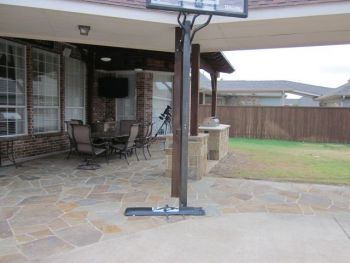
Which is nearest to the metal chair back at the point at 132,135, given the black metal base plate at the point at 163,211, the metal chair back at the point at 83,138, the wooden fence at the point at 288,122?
the metal chair back at the point at 83,138

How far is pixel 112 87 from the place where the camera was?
11.4 metres

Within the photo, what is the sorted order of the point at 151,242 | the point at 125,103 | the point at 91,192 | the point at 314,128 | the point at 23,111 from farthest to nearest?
the point at 314,128 < the point at 125,103 < the point at 23,111 < the point at 91,192 < the point at 151,242

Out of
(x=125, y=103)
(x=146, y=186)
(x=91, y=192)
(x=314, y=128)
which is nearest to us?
(x=91, y=192)

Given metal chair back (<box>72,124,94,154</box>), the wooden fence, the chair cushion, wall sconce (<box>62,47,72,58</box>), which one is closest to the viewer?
metal chair back (<box>72,124,94,154</box>)

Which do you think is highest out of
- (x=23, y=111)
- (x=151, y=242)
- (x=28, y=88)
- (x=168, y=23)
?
(x=168, y=23)

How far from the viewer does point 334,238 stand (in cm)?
378

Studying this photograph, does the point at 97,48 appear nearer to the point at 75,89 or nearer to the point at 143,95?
the point at 75,89

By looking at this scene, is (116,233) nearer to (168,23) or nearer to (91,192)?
(91,192)

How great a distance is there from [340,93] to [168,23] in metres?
18.5

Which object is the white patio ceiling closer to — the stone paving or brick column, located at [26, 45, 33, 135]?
brick column, located at [26, 45, 33, 135]

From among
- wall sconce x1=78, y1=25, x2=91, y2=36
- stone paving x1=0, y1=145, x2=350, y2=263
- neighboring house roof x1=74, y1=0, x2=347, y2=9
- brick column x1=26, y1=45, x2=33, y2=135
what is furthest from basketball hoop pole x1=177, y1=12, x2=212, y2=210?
brick column x1=26, y1=45, x2=33, y2=135

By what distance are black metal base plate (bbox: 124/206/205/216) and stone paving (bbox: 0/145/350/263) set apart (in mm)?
114

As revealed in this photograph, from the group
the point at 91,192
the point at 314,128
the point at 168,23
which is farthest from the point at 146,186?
the point at 314,128

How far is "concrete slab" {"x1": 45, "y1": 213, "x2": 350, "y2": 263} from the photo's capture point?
3246mm
